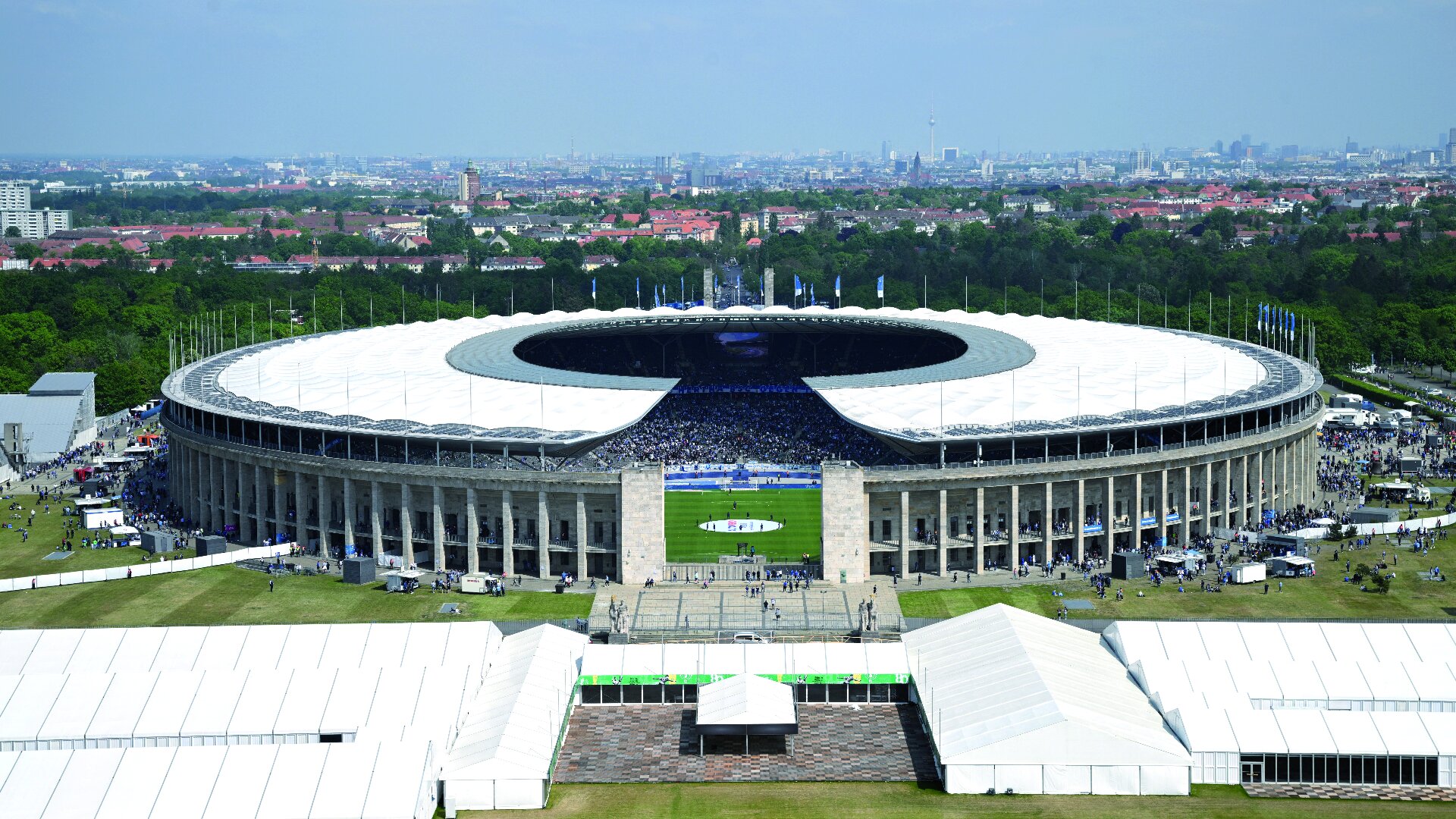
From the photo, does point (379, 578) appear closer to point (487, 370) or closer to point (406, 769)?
point (487, 370)

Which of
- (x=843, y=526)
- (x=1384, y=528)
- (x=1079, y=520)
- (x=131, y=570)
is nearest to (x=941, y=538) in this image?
(x=843, y=526)

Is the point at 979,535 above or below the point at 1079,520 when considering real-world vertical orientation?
below

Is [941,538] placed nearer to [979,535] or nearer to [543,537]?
[979,535]

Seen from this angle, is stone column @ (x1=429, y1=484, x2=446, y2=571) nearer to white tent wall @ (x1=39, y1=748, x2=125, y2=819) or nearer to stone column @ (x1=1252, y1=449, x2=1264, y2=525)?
white tent wall @ (x1=39, y1=748, x2=125, y2=819)

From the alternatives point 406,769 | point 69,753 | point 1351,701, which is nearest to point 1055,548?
point 1351,701

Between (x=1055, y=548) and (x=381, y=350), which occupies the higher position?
(x=381, y=350)
